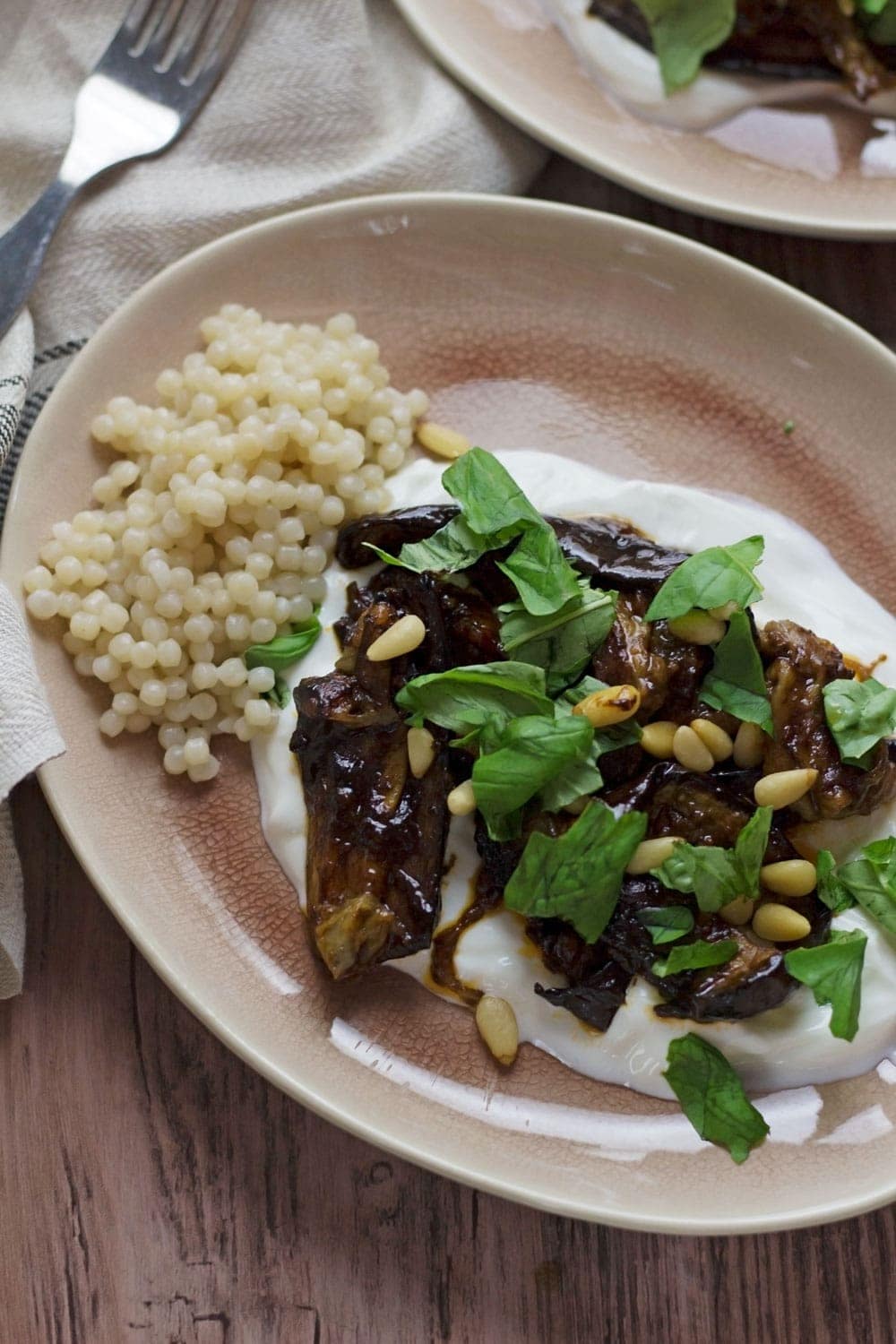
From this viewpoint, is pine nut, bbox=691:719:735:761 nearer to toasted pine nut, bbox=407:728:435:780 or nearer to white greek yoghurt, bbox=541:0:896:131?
toasted pine nut, bbox=407:728:435:780

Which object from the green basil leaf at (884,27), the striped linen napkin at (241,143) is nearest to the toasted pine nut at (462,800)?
the striped linen napkin at (241,143)

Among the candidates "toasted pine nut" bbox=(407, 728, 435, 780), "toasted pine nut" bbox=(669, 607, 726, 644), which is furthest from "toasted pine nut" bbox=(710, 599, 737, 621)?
"toasted pine nut" bbox=(407, 728, 435, 780)

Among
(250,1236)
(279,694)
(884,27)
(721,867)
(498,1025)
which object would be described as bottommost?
(250,1236)

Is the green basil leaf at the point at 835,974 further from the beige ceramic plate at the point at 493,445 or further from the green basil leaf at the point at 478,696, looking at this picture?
the green basil leaf at the point at 478,696

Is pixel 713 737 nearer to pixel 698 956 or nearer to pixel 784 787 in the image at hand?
pixel 784 787

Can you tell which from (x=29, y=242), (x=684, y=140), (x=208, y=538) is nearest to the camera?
(x=208, y=538)

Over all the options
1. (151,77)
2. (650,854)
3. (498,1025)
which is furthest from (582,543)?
(151,77)

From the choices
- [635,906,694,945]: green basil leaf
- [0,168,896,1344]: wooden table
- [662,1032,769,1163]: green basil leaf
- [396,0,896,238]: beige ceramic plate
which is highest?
[396,0,896,238]: beige ceramic plate
